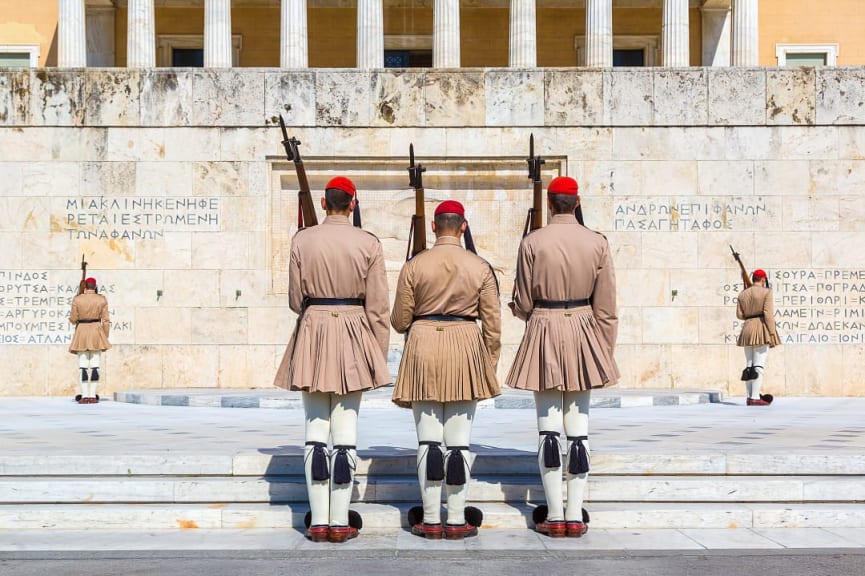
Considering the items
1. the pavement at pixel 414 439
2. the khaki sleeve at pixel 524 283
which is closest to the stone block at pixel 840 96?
the pavement at pixel 414 439

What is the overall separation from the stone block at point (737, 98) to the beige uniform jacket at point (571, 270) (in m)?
14.4

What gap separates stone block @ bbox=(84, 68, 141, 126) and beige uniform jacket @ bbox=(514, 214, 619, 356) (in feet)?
48.9

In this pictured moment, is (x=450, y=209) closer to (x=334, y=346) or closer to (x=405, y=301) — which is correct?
(x=405, y=301)

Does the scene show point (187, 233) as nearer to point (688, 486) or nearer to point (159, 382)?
point (159, 382)

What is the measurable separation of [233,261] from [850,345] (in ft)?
35.9

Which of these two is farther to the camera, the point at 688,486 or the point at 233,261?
the point at 233,261

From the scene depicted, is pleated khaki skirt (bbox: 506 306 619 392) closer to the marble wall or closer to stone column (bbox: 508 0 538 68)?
the marble wall

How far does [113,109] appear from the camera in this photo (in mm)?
21688

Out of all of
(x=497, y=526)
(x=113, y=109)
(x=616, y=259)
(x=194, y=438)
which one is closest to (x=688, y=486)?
(x=497, y=526)

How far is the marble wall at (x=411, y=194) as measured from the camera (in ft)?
69.5

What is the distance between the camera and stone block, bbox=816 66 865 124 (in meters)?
21.7

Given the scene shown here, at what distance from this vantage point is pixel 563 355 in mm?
8031

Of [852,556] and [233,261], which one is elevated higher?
[233,261]

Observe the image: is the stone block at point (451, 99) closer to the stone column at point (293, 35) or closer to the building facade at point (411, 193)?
the building facade at point (411, 193)
